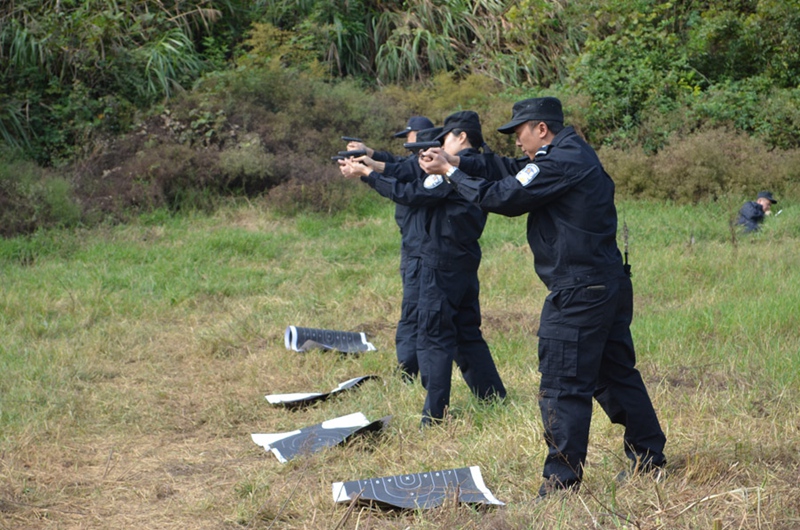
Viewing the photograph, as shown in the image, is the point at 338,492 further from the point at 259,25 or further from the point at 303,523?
the point at 259,25

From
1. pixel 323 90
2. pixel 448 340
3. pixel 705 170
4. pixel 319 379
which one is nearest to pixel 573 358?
pixel 448 340

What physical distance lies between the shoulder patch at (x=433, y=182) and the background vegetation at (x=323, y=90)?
7079 mm

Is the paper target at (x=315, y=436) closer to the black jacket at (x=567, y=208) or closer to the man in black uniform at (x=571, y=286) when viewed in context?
the man in black uniform at (x=571, y=286)

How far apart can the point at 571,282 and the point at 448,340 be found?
1.62m

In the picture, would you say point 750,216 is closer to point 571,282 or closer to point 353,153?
point 353,153

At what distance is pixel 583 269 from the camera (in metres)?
4.02

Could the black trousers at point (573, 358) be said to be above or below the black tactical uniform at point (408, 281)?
above

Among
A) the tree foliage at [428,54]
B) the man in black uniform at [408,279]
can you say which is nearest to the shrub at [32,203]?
the tree foliage at [428,54]

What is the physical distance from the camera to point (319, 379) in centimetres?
693

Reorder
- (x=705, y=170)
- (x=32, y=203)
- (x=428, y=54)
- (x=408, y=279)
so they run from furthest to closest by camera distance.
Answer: (x=428, y=54), (x=705, y=170), (x=32, y=203), (x=408, y=279)

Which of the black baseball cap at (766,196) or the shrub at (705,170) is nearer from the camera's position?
the black baseball cap at (766,196)

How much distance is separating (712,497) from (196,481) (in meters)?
2.83

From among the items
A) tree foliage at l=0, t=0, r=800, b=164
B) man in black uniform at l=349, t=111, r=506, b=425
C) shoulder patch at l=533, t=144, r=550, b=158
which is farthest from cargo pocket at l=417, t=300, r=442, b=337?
tree foliage at l=0, t=0, r=800, b=164

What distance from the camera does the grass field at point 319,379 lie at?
4230 millimetres
